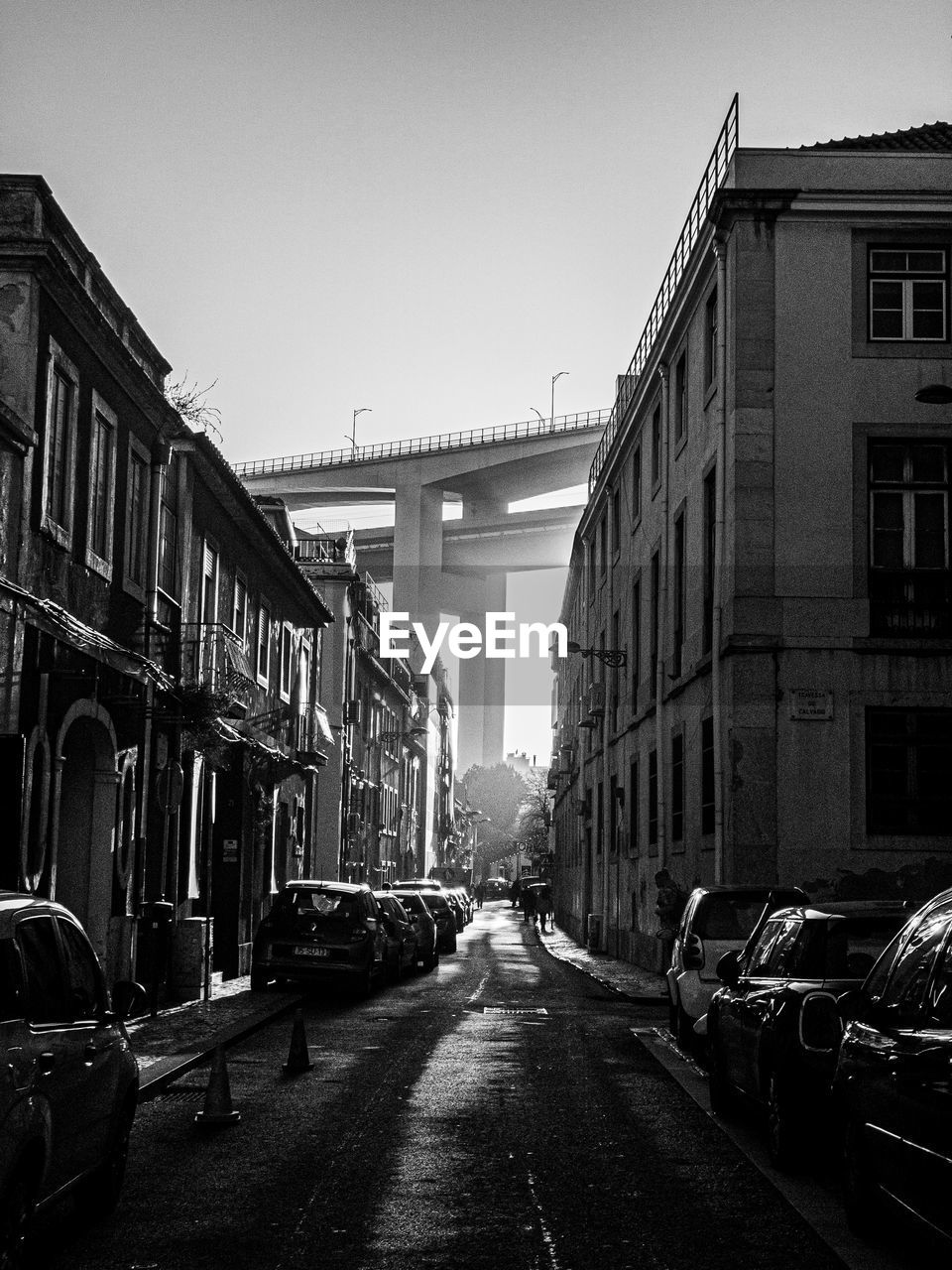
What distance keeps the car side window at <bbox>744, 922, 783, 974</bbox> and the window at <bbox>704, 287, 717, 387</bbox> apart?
15.1 metres

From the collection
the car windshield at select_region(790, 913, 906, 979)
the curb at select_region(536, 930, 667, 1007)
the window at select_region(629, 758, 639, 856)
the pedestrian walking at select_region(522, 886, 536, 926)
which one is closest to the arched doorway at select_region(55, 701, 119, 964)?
the curb at select_region(536, 930, 667, 1007)

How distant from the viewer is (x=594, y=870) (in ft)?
147

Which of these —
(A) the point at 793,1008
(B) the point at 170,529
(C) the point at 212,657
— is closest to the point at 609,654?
(C) the point at 212,657

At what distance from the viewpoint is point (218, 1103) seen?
35.2 ft

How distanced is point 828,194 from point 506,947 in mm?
26261

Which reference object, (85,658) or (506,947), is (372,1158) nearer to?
(85,658)

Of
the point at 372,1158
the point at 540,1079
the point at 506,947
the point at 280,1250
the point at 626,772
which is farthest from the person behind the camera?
the point at 506,947

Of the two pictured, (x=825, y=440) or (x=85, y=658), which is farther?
(x=825, y=440)

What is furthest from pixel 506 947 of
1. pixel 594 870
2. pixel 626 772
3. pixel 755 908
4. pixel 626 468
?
pixel 755 908

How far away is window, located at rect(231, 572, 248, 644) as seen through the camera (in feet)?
89.8

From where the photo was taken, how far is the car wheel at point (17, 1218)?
5805 millimetres

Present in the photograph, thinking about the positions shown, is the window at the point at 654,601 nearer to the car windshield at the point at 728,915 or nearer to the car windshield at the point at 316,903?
the car windshield at the point at 316,903

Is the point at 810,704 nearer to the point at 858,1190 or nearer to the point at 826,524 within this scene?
the point at 826,524

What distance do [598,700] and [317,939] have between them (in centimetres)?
1920
